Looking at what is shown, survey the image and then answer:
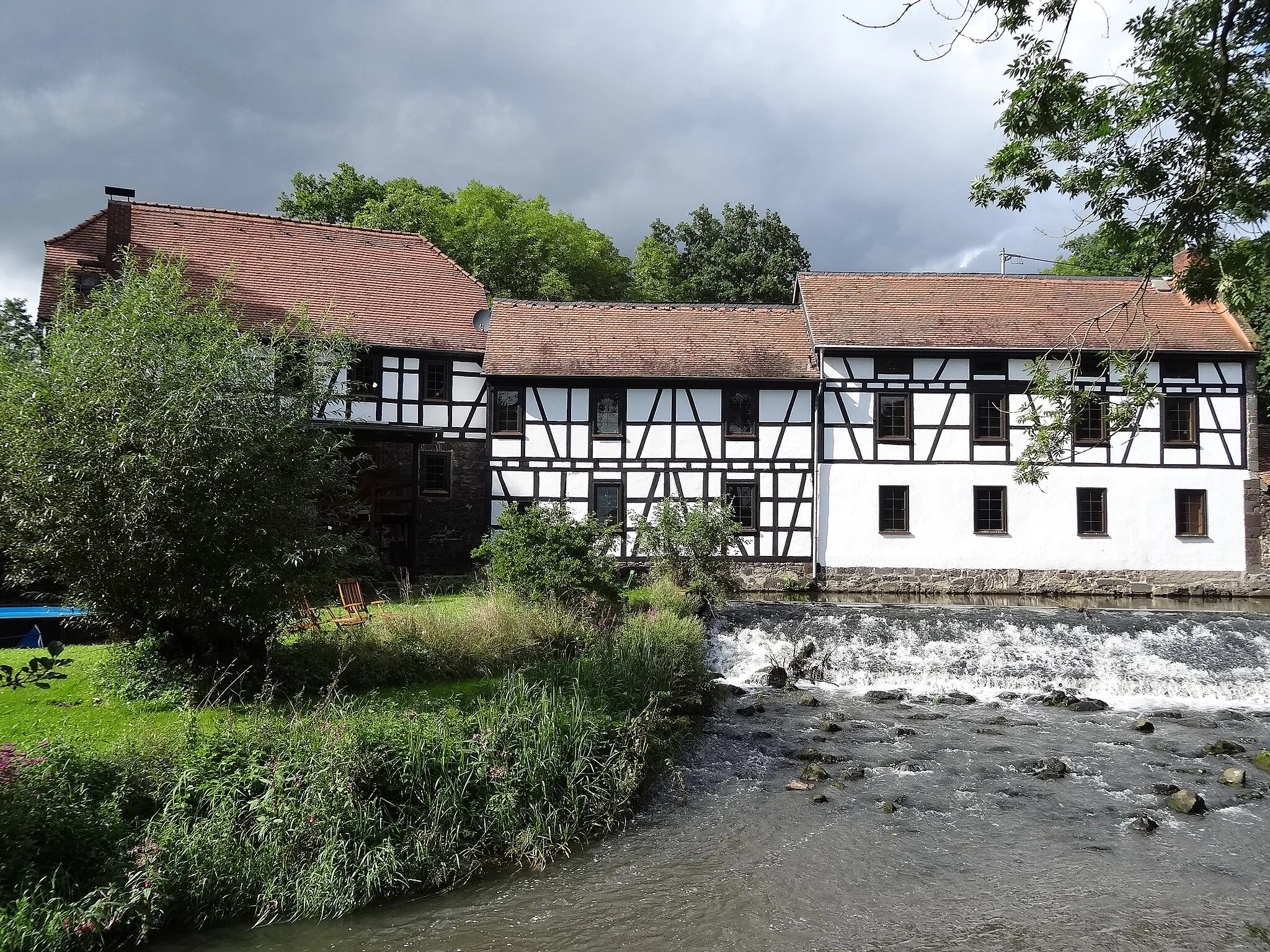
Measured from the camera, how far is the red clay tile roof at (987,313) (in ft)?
66.0

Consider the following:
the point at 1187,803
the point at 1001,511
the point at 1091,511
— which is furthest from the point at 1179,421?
the point at 1187,803

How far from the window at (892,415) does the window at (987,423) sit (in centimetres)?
165

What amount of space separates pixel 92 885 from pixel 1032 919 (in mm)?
6164

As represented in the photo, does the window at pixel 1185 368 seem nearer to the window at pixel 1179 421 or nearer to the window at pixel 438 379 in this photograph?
the window at pixel 1179 421

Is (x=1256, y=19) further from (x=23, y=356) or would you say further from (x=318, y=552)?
(x=23, y=356)

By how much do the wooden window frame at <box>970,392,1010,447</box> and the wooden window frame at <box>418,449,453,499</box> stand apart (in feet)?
41.4

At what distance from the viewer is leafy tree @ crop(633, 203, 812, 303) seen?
1249 inches

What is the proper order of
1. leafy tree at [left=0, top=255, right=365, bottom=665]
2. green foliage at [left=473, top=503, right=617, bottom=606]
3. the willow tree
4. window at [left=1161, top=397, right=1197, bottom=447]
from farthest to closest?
1. window at [left=1161, top=397, right=1197, bottom=447]
2. green foliage at [left=473, top=503, right=617, bottom=606]
3. leafy tree at [left=0, top=255, right=365, bottom=665]
4. the willow tree

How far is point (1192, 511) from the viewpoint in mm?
20219

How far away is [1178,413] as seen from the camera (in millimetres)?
20406

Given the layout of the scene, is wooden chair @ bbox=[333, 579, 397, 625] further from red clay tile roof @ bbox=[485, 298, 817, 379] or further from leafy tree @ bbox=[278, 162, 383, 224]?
leafy tree @ bbox=[278, 162, 383, 224]

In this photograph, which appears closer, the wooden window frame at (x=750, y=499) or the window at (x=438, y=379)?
the wooden window frame at (x=750, y=499)

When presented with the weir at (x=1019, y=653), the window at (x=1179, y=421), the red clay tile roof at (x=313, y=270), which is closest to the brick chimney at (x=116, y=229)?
the red clay tile roof at (x=313, y=270)

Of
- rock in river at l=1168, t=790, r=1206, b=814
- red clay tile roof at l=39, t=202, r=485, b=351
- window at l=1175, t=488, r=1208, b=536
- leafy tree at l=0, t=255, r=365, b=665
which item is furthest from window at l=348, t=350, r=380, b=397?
window at l=1175, t=488, r=1208, b=536
